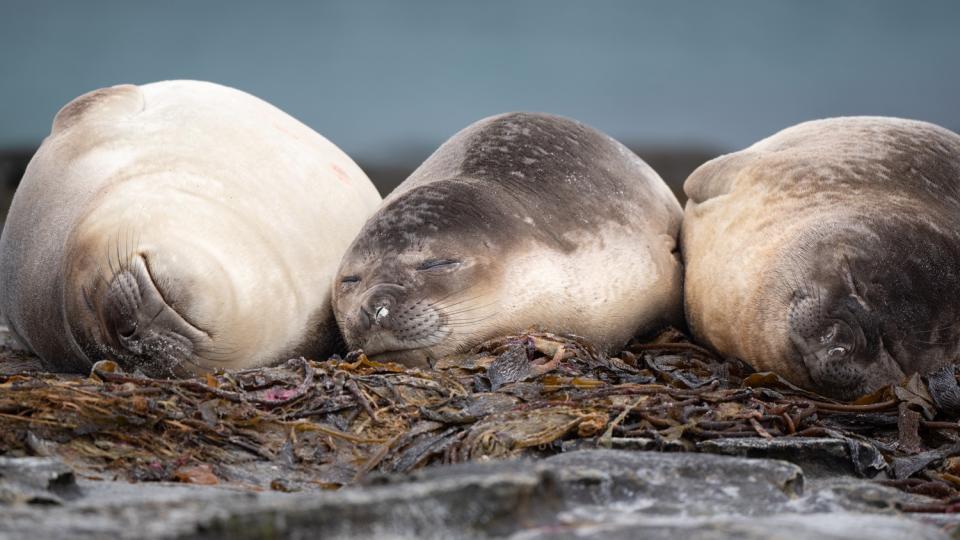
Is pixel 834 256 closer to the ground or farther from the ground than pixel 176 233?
closer to the ground

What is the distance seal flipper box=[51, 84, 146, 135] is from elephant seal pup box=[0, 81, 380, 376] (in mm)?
10

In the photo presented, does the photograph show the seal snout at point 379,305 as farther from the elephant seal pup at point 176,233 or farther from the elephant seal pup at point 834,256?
the elephant seal pup at point 834,256

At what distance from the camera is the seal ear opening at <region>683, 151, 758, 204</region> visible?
6562 mm

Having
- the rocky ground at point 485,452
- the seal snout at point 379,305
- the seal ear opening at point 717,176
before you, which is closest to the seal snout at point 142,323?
the rocky ground at point 485,452

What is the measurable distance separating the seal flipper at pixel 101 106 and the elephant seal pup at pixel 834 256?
9.90 feet

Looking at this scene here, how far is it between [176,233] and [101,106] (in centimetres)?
134

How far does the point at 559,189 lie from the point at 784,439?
241 centimetres

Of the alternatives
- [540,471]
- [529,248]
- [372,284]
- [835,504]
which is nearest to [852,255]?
[529,248]

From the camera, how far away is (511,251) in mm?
5707

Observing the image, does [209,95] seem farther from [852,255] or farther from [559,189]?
[852,255]

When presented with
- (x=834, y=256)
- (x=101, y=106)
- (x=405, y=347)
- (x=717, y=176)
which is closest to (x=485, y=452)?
(x=405, y=347)

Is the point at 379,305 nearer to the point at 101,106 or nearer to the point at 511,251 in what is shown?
the point at 511,251

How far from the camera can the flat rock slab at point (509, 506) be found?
7.31 feet

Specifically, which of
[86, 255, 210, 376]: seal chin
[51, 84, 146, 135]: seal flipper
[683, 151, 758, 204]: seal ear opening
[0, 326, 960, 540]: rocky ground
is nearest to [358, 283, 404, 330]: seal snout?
[0, 326, 960, 540]: rocky ground
